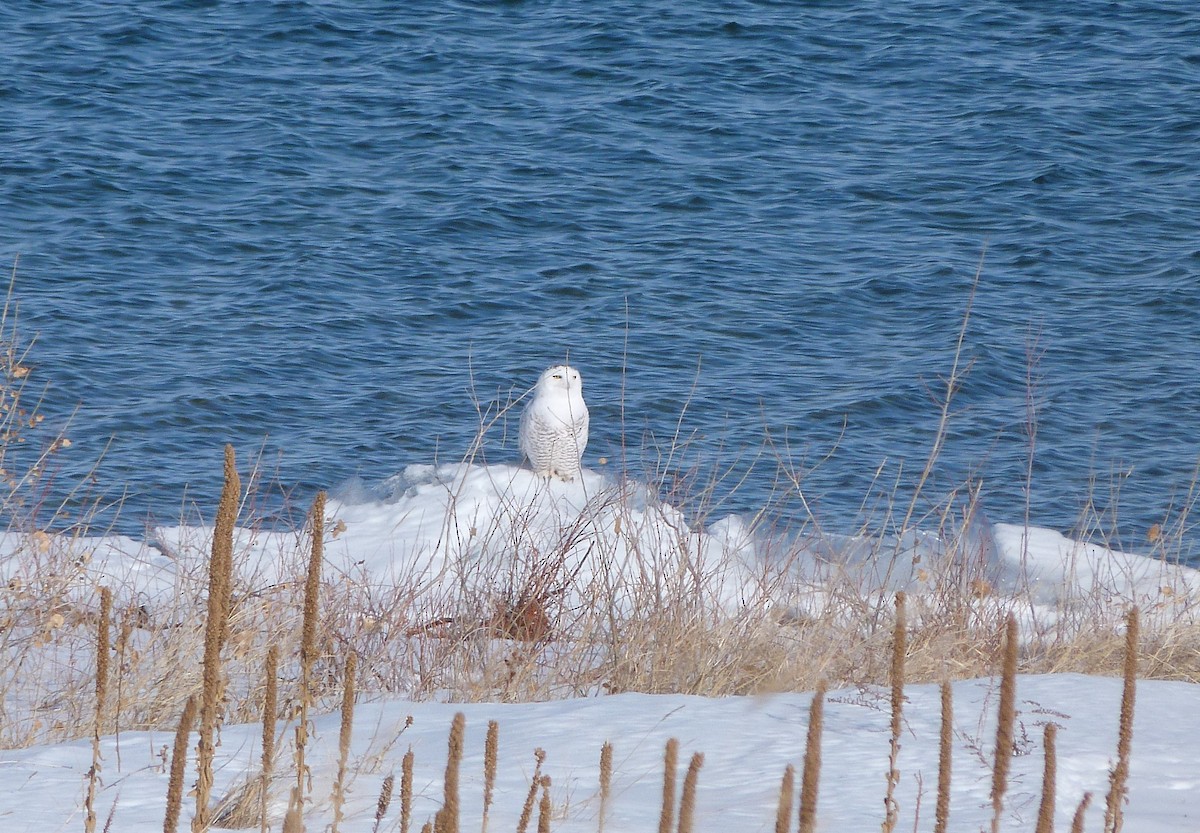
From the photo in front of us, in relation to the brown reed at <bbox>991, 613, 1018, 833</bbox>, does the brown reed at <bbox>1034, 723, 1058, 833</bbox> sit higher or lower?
lower

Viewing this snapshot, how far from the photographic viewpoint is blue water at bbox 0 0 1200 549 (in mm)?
9258

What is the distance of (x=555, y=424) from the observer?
7.86m

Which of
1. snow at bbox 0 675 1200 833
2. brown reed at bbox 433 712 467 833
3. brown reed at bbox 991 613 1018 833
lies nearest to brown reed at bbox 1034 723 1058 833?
brown reed at bbox 991 613 1018 833

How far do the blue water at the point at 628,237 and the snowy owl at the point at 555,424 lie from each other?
0.45 metres

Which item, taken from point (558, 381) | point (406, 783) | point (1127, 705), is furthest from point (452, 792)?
point (558, 381)

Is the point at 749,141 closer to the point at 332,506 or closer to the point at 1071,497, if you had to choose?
the point at 1071,497

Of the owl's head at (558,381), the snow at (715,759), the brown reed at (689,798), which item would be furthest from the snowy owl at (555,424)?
the brown reed at (689,798)

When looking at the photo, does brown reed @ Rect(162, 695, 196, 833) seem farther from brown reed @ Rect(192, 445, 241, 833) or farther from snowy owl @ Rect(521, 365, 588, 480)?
snowy owl @ Rect(521, 365, 588, 480)

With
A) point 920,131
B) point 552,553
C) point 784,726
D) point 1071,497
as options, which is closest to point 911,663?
point 784,726

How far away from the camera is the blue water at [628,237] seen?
364 inches

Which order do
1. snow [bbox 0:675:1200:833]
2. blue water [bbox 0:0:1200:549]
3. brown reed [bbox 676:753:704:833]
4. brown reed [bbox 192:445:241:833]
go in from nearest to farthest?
brown reed [bbox 676:753:704:833], brown reed [bbox 192:445:241:833], snow [bbox 0:675:1200:833], blue water [bbox 0:0:1200:549]

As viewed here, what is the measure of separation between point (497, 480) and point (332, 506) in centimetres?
90

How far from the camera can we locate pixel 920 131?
579 inches

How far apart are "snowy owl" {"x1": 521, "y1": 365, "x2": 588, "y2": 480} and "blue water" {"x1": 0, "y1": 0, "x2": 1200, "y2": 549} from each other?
454 mm
